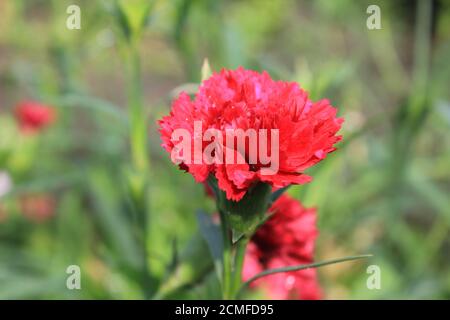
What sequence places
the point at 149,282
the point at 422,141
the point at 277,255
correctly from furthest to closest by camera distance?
1. the point at 422,141
2. the point at 149,282
3. the point at 277,255

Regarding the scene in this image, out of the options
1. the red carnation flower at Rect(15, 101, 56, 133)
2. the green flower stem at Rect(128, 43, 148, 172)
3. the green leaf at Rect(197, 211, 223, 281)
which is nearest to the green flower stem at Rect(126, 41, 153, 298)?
the green flower stem at Rect(128, 43, 148, 172)

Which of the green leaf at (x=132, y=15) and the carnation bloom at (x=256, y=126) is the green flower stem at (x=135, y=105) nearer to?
the green leaf at (x=132, y=15)

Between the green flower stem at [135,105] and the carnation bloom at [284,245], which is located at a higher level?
the green flower stem at [135,105]

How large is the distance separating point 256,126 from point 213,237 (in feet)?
0.56

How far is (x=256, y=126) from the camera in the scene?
0.48 metres

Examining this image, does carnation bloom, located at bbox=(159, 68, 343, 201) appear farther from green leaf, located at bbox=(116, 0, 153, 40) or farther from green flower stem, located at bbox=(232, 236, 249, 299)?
green leaf, located at bbox=(116, 0, 153, 40)

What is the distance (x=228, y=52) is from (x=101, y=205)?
35 cm

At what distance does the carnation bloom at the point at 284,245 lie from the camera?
63 centimetres

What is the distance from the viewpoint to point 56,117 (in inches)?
54.5

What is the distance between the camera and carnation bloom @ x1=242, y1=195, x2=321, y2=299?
63 centimetres

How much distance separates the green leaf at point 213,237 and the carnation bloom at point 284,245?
0.04m

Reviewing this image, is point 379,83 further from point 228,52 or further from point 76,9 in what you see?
point 76,9

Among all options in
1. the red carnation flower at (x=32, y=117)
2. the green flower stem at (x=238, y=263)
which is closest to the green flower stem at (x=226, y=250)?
the green flower stem at (x=238, y=263)
